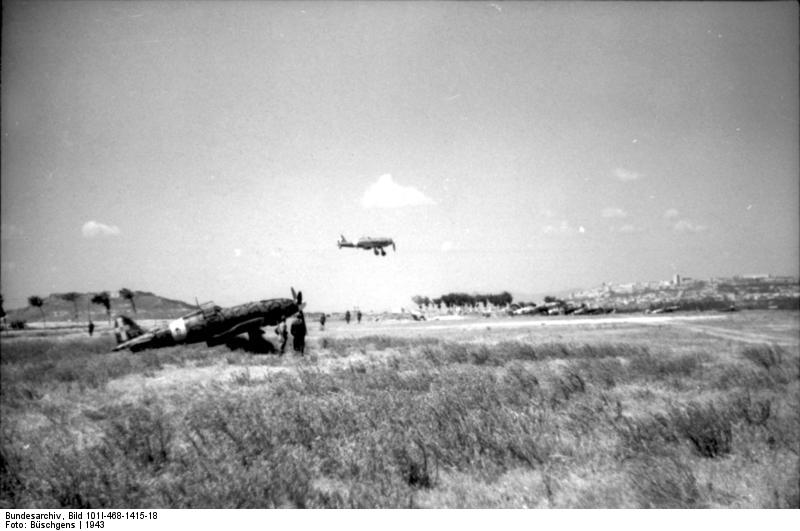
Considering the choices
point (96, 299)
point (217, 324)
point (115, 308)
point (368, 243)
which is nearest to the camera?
point (217, 324)

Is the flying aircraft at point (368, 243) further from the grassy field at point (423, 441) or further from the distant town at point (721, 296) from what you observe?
the distant town at point (721, 296)

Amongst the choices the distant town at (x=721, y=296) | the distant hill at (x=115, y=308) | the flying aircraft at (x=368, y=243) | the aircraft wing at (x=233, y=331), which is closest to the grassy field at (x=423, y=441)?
the aircraft wing at (x=233, y=331)

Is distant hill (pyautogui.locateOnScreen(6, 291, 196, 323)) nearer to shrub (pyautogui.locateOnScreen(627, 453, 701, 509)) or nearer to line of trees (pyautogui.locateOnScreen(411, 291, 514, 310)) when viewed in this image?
line of trees (pyautogui.locateOnScreen(411, 291, 514, 310))

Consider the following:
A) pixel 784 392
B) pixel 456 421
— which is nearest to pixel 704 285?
pixel 784 392

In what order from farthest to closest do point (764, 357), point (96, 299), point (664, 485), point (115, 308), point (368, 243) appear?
point (115, 308)
point (96, 299)
point (368, 243)
point (764, 357)
point (664, 485)

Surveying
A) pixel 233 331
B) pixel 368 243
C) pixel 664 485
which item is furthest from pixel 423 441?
pixel 368 243

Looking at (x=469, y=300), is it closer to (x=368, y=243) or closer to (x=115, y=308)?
(x=368, y=243)

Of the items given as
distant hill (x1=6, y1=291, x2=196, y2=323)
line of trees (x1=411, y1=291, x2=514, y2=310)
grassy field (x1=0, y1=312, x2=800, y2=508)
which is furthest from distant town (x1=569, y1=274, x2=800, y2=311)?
distant hill (x1=6, y1=291, x2=196, y2=323)
